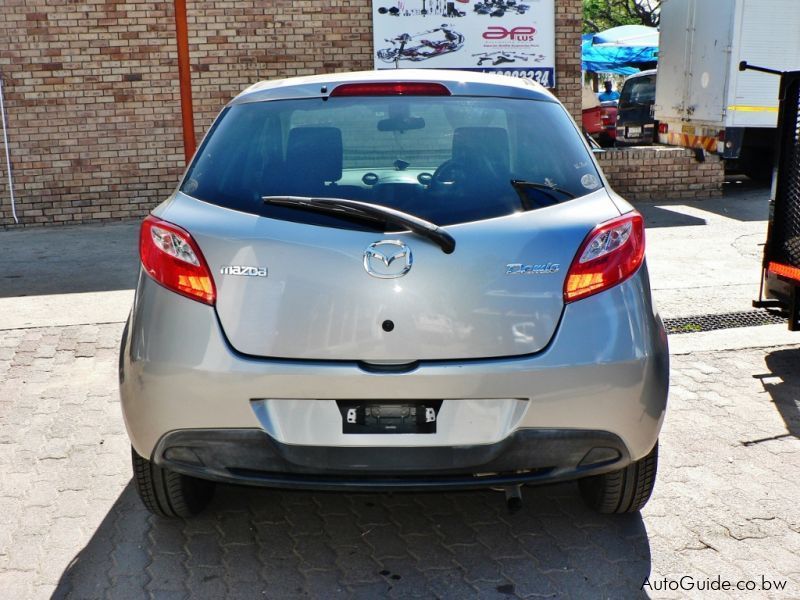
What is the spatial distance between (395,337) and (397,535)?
967mm

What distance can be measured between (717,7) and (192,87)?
6929 millimetres

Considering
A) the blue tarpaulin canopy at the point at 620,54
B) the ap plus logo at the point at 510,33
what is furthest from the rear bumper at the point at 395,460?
the blue tarpaulin canopy at the point at 620,54

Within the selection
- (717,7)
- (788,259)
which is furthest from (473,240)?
(717,7)

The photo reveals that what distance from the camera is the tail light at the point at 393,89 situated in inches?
136

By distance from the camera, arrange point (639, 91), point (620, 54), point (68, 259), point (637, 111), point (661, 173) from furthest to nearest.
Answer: point (620, 54) < point (639, 91) < point (637, 111) < point (661, 173) < point (68, 259)

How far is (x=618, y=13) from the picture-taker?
42.5m

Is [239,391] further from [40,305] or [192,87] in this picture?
[192,87]

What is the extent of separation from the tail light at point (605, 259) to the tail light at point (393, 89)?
0.85 m

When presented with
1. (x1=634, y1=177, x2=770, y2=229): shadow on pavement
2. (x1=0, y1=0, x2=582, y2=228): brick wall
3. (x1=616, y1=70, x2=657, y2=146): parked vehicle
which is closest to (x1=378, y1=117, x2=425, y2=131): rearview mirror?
(x1=634, y1=177, x2=770, y2=229): shadow on pavement

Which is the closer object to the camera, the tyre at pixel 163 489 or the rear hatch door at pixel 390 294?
the rear hatch door at pixel 390 294

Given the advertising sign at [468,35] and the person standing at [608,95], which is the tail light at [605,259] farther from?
the person standing at [608,95]

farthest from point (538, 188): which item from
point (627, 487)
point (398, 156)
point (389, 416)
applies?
point (627, 487)

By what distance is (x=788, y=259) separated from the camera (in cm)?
540

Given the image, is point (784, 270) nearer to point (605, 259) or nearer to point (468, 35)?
point (605, 259)
